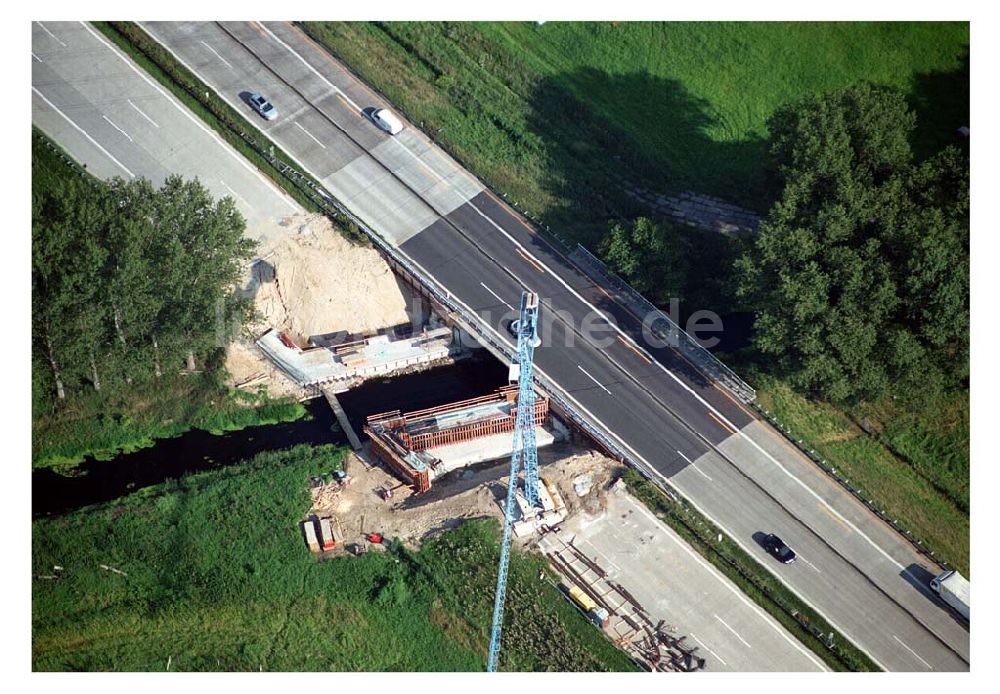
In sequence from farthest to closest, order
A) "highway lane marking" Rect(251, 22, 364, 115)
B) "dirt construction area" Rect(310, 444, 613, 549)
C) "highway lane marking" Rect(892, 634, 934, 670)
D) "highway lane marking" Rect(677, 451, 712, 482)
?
"highway lane marking" Rect(251, 22, 364, 115), "highway lane marking" Rect(677, 451, 712, 482), "dirt construction area" Rect(310, 444, 613, 549), "highway lane marking" Rect(892, 634, 934, 670)

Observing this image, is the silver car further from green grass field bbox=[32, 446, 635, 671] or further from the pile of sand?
green grass field bbox=[32, 446, 635, 671]

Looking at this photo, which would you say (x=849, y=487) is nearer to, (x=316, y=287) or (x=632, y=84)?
(x=632, y=84)

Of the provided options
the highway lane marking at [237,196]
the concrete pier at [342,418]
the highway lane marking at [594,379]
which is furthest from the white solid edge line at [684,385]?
the concrete pier at [342,418]

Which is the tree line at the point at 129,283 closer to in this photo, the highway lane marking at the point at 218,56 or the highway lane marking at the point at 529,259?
the highway lane marking at the point at 218,56

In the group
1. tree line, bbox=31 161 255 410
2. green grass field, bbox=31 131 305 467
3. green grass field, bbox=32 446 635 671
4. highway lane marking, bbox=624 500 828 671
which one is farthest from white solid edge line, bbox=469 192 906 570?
green grass field, bbox=31 131 305 467

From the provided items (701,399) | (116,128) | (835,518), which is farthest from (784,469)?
(116,128)

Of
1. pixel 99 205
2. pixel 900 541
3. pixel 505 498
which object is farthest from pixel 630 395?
pixel 99 205
